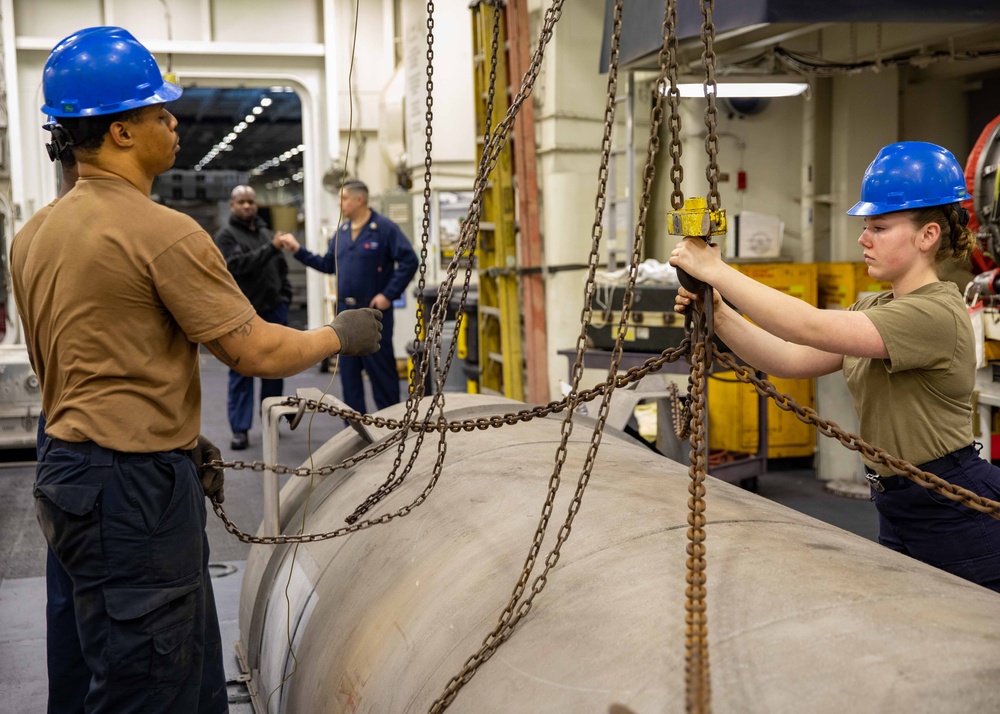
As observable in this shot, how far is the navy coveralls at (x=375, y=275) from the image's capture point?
26.0 ft

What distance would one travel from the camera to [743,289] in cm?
208

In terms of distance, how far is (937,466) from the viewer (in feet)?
8.20

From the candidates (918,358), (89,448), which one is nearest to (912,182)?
(918,358)

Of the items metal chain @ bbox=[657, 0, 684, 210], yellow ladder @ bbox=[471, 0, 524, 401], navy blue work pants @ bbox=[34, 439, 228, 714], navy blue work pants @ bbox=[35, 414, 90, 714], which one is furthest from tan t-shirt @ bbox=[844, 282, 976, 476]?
yellow ladder @ bbox=[471, 0, 524, 401]

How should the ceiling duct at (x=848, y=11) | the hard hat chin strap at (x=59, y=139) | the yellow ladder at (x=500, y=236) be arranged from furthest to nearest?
the yellow ladder at (x=500, y=236)
the ceiling duct at (x=848, y=11)
the hard hat chin strap at (x=59, y=139)

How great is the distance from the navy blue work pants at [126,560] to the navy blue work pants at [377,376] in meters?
5.35

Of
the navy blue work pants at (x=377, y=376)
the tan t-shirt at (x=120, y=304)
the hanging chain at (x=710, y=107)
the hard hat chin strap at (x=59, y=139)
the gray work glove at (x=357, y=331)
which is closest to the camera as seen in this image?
the hanging chain at (x=710, y=107)

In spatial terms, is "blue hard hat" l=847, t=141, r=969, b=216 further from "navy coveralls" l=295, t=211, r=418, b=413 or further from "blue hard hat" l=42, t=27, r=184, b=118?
"navy coveralls" l=295, t=211, r=418, b=413

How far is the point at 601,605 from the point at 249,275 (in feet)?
21.5

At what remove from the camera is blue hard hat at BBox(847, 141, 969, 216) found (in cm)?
251

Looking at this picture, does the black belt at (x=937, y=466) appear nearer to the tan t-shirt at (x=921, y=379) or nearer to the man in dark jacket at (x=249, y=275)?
the tan t-shirt at (x=921, y=379)

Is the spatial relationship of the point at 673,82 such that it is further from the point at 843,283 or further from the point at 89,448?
the point at 843,283

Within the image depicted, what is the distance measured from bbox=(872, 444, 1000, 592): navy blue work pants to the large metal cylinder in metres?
0.37

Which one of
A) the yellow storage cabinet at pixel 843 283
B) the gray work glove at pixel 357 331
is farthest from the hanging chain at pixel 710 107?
the yellow storage cabinet at pixel 843 283
